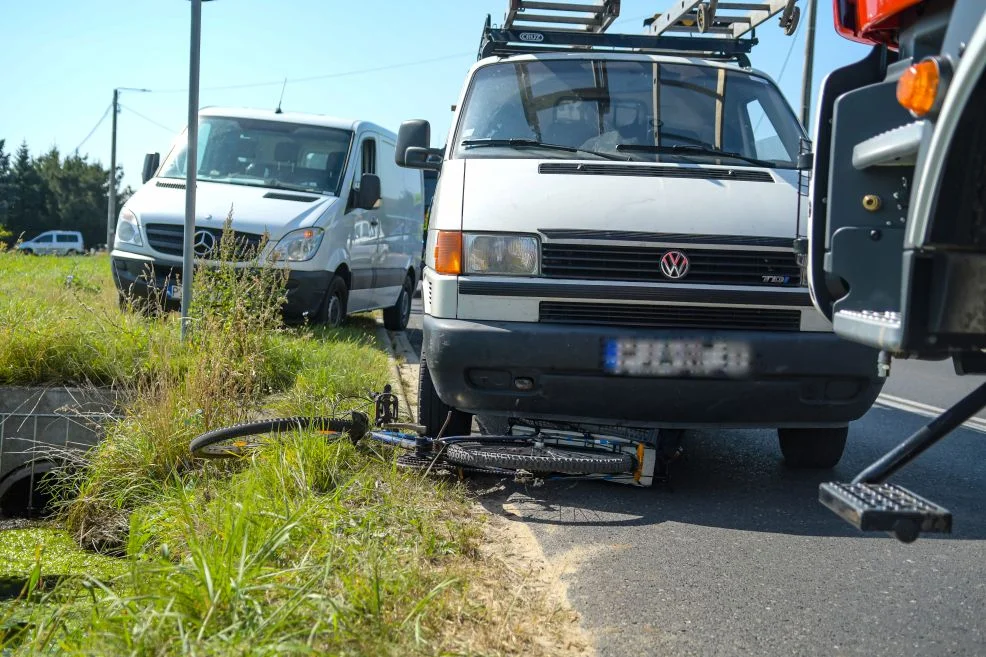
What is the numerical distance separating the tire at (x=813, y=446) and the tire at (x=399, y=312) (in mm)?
7617

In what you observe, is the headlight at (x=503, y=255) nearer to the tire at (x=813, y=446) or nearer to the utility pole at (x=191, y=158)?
the tire at (x=813, y=446)

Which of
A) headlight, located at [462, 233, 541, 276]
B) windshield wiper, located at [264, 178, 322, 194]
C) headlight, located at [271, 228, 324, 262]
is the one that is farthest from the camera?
windshield wiper, located at [264, 178, 322, 194]

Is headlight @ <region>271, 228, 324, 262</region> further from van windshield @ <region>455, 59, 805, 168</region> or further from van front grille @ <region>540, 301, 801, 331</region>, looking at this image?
van front grille @ <region>540, 301, 801, 331</region>

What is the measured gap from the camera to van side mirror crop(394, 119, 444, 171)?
6062 mm

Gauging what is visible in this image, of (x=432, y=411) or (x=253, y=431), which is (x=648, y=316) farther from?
(x=253, y=431)

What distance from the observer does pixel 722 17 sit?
700 centimetres

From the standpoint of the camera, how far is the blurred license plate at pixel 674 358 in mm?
4605

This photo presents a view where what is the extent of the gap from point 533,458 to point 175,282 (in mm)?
5729

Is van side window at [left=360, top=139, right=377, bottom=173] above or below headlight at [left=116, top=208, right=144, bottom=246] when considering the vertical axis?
above

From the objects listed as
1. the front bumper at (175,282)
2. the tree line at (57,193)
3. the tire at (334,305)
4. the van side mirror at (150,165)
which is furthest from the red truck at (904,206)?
the tree line at (57,193)

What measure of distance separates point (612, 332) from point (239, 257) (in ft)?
14.8

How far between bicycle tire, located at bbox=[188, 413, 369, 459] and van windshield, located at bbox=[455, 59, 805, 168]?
156 cm

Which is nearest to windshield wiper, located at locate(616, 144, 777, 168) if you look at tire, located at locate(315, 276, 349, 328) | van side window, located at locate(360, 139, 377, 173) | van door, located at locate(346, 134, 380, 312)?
tire, located at locate(315, 276, 349, 328)

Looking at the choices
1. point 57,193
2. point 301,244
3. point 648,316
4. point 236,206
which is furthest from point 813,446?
point 57,193
